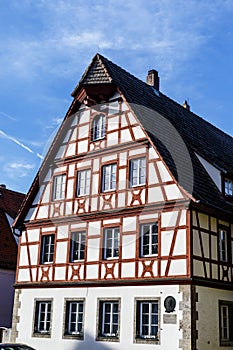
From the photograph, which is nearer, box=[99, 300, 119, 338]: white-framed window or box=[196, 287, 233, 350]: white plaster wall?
box=[196, 287, 233, 350]: white plaster wall

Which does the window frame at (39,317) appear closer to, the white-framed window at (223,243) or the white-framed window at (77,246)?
the white-framed window at (77,246)

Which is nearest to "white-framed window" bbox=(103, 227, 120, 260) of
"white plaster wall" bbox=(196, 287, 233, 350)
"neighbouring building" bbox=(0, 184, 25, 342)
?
"white plaster wall" bbox=(196, 287, 233, 350)

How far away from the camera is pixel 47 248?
77.2 ft

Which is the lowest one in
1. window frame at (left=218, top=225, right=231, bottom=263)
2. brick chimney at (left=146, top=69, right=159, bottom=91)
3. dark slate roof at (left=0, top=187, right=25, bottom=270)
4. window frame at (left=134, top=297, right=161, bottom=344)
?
window frame at (left=134, top=297, right=161, bottom=344)

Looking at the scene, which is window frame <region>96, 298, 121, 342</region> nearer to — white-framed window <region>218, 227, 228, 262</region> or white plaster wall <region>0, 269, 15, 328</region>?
white-framed window <region>218, 227, 228, 262</region>

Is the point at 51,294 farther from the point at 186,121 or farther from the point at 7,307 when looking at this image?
the point at 186,121

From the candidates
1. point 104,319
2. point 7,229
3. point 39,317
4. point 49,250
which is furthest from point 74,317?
point 7,229

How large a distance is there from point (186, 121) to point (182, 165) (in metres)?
6.13

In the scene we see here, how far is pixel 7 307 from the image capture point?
28234mm

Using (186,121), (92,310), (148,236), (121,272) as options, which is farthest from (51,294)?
(186,121)

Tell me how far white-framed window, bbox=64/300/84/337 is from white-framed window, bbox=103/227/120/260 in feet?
7.52

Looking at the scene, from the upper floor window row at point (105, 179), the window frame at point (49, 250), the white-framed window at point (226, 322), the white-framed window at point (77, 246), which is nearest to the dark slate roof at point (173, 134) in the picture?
the upper floor window row at point (105, 179)

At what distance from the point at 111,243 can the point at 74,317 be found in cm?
347

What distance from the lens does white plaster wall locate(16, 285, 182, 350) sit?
18.2 meters
